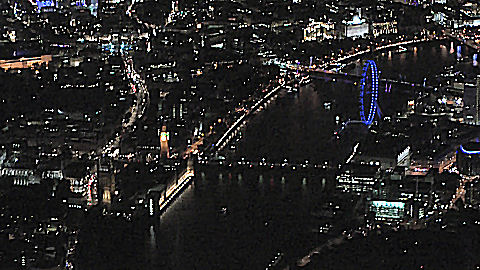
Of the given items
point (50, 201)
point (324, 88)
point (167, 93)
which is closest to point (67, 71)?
point (167, 93)

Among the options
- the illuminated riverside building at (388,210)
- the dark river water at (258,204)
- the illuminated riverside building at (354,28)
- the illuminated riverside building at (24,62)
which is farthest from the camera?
the illuminated riverside building at (354,28)

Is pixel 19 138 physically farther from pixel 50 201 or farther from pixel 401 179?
pixel 401 179

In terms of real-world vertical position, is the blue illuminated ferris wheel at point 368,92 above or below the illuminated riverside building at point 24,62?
below

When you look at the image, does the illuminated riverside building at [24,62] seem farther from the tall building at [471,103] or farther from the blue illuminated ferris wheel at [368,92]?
the tall building at [471,103]

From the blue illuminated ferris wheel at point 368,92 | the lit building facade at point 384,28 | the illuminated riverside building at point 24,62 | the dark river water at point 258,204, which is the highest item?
the illuminated riverside building at point 24,62

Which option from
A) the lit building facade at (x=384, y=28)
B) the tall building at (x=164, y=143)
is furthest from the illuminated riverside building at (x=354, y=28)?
the tall building at (x=164, y=143)

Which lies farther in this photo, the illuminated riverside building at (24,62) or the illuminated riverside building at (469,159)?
the illuminated riverside building at (24,62)
